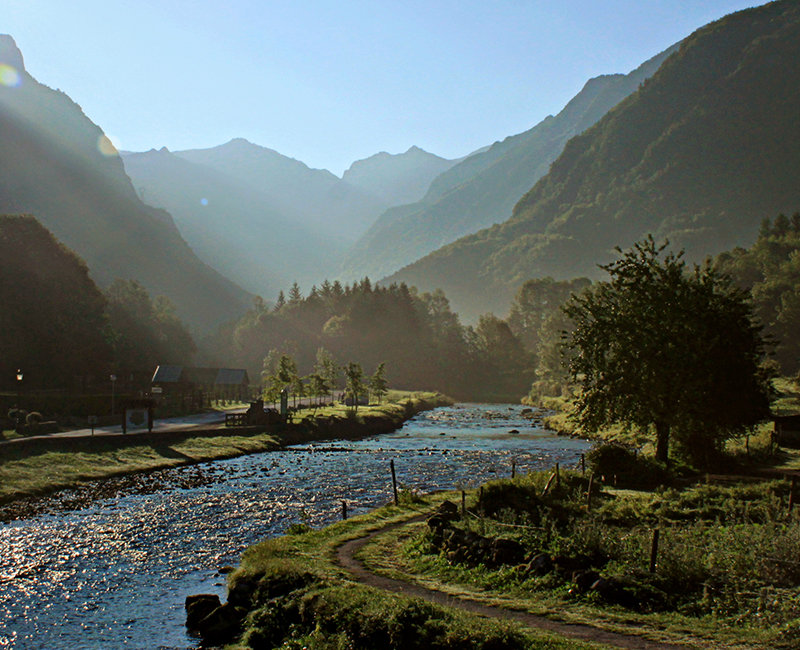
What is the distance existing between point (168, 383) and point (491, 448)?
6261 cm

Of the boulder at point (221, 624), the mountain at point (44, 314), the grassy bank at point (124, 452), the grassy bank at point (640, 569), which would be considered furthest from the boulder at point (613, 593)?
the mountain at point (44, 314)

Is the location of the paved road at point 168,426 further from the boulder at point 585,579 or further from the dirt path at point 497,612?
the boulder at point 585,579

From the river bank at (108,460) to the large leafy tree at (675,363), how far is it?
28343mm

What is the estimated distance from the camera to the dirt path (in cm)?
1399

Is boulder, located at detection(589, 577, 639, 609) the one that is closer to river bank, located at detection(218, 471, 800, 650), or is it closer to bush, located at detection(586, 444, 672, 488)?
river bank, located at detection(218, 471, 800, 650)

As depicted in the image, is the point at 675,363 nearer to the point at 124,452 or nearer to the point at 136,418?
the point at 124,452

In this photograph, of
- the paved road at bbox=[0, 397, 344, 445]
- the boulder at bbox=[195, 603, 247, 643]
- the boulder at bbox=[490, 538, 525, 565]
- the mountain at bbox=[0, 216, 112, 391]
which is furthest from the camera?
the mountain at bbox=[0, 216, 112, 391]

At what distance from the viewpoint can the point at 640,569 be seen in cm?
1783

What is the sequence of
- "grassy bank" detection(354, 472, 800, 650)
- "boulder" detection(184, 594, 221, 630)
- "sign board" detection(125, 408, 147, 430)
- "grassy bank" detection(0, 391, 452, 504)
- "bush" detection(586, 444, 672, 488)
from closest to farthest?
"grassy bank" detection(354, 472, 800, 650), "boulder" detection(184, 594, 221, 630), "bush" detection(586, 444, 672, 488), "grassy bank" detection(0, 391, 452, 504), "sign board" detection(125, 408, 147, 430)

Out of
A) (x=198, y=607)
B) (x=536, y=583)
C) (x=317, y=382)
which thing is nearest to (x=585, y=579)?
(x=536, y=583)

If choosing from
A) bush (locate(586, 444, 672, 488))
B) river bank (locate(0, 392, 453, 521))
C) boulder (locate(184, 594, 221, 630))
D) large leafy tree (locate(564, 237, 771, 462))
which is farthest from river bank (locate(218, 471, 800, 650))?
river bank (locate(0, 392, 453, 521))

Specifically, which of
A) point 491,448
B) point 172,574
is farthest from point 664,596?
point 491,448

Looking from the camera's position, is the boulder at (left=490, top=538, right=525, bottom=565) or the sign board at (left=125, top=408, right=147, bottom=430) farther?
the sign board at (left=125, top=408, right=147, bottom=430)

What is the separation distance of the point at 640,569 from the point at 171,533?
21775mm
